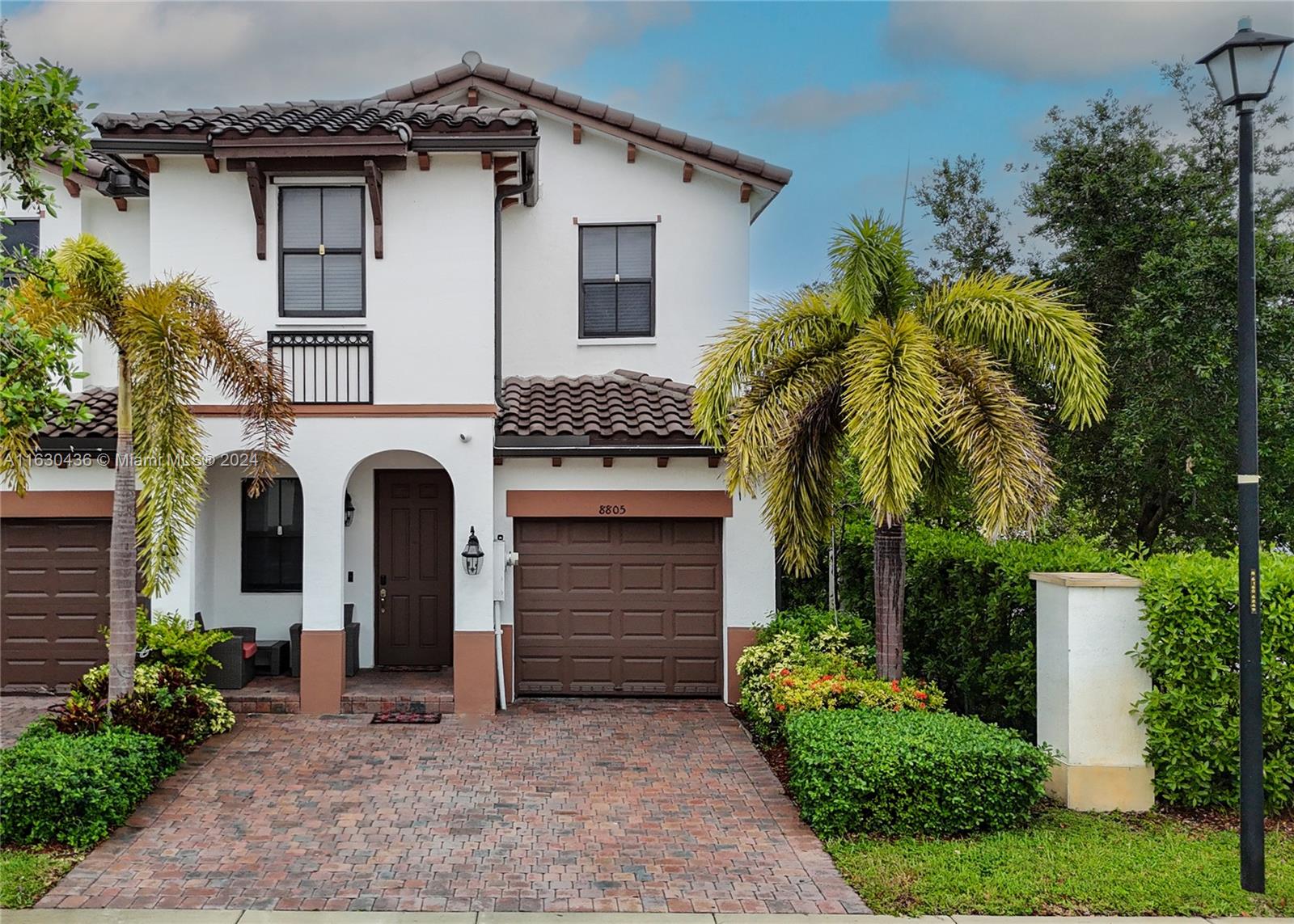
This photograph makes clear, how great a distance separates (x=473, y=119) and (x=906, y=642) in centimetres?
848

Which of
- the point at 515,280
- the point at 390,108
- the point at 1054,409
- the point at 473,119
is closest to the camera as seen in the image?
the point at 473,119

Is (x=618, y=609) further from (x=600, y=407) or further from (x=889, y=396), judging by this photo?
(x=889, y=396)

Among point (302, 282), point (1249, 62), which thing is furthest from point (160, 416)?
point (1249, 62)

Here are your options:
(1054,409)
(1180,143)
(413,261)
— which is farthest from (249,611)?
(1180,143)

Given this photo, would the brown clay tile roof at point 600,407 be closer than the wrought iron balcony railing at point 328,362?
No

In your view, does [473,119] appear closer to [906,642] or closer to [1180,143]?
[906,642]

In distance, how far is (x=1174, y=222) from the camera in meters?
12.5

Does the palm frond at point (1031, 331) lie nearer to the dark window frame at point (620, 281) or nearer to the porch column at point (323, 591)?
the dark window frame at point (620, 281)

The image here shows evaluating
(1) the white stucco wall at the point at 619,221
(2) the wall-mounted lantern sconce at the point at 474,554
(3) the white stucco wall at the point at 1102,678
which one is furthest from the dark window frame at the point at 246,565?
(3) the white stucco wall at the point at 1102,678

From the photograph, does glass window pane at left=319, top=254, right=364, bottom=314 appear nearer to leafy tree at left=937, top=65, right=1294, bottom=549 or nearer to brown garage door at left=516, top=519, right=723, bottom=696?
brown garage door at left=516, top=519, right=723, bottom=696

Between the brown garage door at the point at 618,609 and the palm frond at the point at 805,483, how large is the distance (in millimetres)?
2775

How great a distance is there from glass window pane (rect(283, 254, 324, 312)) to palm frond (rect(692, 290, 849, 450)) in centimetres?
528

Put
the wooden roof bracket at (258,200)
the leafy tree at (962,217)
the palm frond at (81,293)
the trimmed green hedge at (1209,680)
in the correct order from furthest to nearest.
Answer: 1. the leafy tree at (962,217)
2. the wooden roof bracket at (258,200)
3. the palm frond at (81,293)
4. the trimmed green hedge at (1209,680)

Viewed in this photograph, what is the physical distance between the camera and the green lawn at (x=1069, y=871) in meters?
6.11
